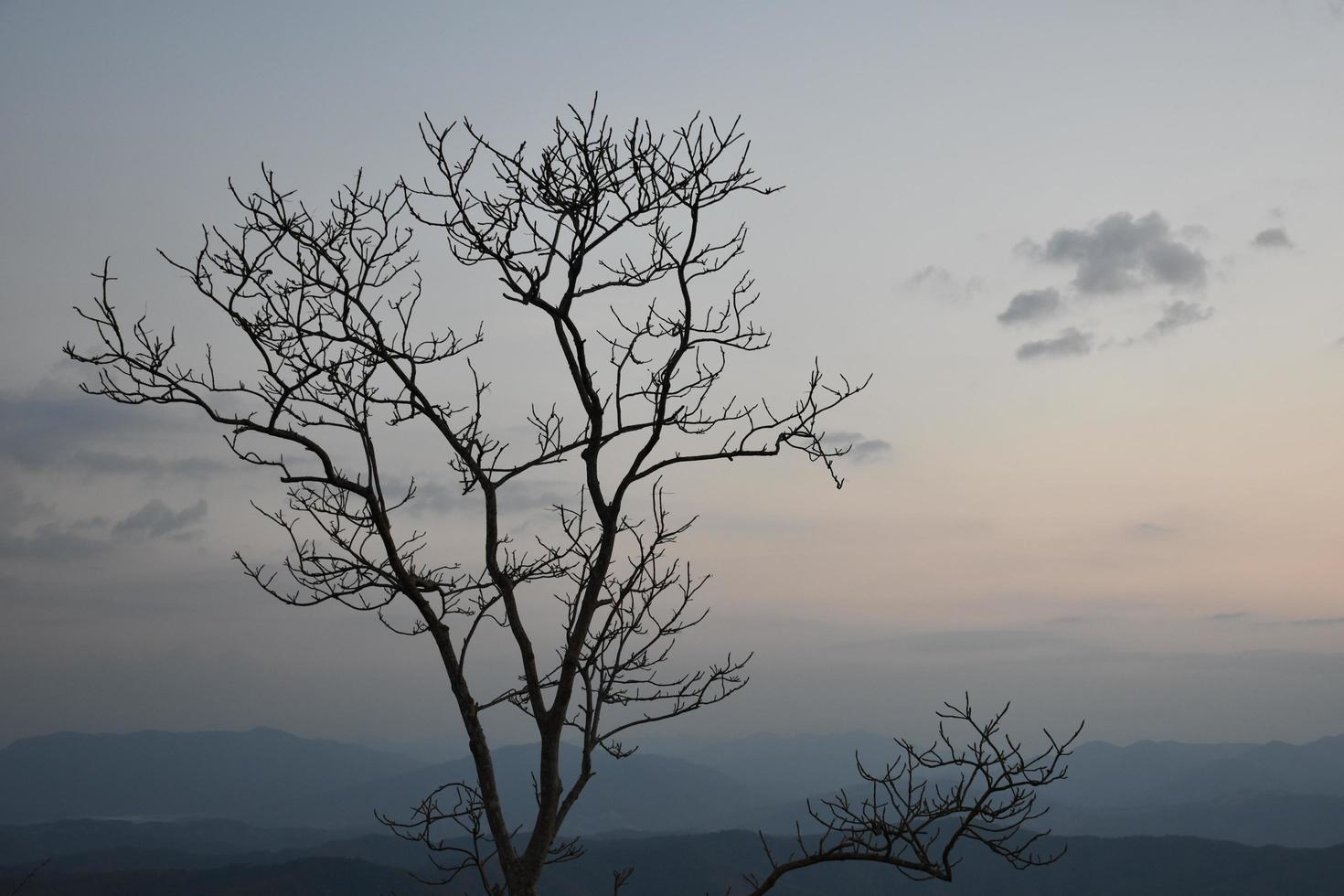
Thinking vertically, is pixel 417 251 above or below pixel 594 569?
above

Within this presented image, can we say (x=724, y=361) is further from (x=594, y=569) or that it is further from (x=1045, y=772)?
(x=1045, y=772)

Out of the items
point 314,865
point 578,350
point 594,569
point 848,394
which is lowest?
point 314,865

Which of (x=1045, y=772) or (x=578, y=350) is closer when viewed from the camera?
(x=1045, y=772)

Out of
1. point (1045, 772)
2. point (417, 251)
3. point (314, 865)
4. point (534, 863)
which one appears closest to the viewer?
point (1045, 772)

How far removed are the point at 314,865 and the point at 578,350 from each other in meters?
207

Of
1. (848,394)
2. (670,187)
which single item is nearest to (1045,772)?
(848,394)

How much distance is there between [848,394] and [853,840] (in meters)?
2.75

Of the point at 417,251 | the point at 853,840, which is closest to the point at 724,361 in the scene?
the point at 417,251

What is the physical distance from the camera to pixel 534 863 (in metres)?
6.30

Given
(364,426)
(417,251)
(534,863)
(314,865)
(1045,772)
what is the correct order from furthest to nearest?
(314,865) → (417,251) → (364,426) → (534,863) → (1045,772)

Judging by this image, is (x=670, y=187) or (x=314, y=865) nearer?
(x=670, y=187)

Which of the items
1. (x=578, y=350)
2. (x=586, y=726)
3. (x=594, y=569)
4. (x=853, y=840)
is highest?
(x=578, y=350)

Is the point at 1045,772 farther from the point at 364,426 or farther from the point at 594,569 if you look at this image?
the point at 364,426

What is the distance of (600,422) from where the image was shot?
21.9 ft
